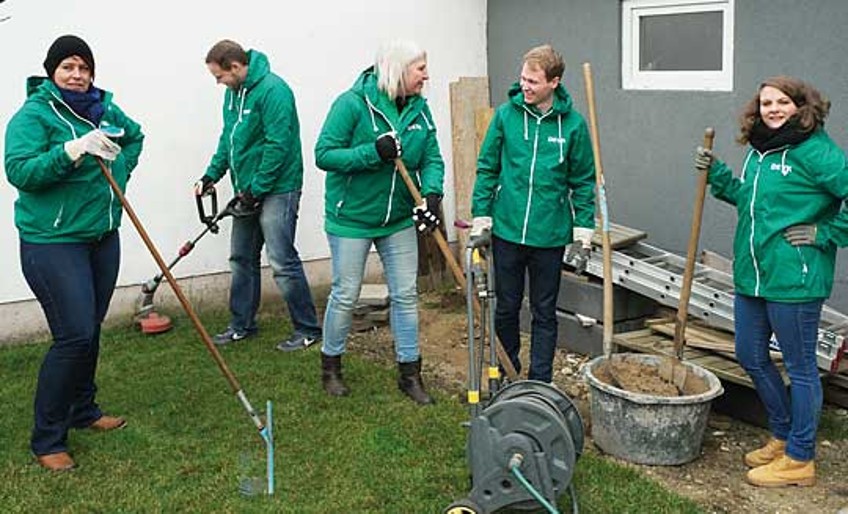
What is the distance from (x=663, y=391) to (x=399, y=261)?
1483mm

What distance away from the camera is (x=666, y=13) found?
6633mm

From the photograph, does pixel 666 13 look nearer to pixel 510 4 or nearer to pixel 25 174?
pixel 510 4

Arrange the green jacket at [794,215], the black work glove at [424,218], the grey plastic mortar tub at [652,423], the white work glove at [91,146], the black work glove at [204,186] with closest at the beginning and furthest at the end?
the green jacket at [794,215]
the white work glove at [91,146]
the grey plastic mortar tub at [652,423]
the black work glove at [424,218]
the black work glove at [204,186]

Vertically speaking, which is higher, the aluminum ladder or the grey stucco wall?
the grey stucco wall

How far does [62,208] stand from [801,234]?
3.14 metres

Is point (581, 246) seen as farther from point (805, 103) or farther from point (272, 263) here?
point (272, 263)

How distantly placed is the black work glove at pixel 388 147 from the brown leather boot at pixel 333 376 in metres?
1.28

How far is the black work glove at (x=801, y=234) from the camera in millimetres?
4176

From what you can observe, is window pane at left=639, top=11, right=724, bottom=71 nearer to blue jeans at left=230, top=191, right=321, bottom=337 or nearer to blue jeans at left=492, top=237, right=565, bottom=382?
blue jeans at left=492, top=237, right=565, bottom=382

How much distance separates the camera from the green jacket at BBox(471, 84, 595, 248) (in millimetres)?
4871

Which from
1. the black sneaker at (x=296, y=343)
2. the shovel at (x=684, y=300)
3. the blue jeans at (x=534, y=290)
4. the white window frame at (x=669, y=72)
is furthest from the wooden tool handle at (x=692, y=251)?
the black sneaker at (x=296, y=343)

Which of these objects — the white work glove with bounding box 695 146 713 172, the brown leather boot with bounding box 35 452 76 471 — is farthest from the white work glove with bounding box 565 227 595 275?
the brown leather boot with bounding box 35 452 76 471

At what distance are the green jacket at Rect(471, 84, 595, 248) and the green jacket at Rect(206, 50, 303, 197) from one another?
5.32 ft

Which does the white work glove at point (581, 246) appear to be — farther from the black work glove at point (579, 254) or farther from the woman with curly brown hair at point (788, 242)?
the woman with curly brown hair at point (788, 242)
